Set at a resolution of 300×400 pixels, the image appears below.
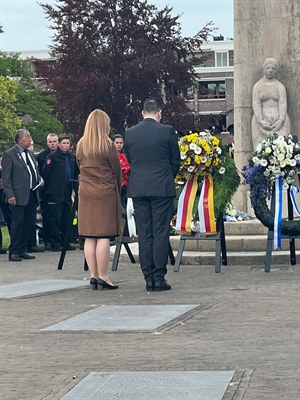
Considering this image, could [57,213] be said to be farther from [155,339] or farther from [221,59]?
[221,59]

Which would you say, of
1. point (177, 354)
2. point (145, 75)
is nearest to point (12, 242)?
point (177, 354)

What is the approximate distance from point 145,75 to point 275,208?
97.8 ft

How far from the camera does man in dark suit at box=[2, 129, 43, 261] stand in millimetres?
17375

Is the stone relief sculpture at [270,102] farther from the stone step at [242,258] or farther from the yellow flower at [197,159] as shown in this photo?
the yellow flower at [197,159]

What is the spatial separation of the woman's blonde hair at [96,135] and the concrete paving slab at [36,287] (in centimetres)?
163

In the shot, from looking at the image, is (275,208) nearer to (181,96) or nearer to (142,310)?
(142,310)

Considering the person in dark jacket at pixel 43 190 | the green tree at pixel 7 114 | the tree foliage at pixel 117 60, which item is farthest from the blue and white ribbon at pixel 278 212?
the green tree at pixel 7 114

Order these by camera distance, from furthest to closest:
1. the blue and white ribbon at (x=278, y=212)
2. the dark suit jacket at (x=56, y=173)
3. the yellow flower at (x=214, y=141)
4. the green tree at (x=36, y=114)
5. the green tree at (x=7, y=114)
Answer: the green tree at (x=36, y=114), the green tree at (x=7, y=114), the dark suit jacket at (x=56, y=173), the blue and white ribbon at (x=278, y=212), the yellow flower at (x=214, y=141)

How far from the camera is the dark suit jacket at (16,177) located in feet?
57.0

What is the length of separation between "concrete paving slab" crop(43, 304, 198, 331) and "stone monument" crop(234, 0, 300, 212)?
8.35 meters

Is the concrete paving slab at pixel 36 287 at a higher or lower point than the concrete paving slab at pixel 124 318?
lower

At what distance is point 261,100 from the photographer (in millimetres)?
18141

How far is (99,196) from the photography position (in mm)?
12328

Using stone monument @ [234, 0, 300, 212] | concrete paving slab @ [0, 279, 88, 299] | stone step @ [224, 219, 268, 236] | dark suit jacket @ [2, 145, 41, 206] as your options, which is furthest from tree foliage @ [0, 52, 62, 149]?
concrete paving slab @ [0, 279, 88, 299]
